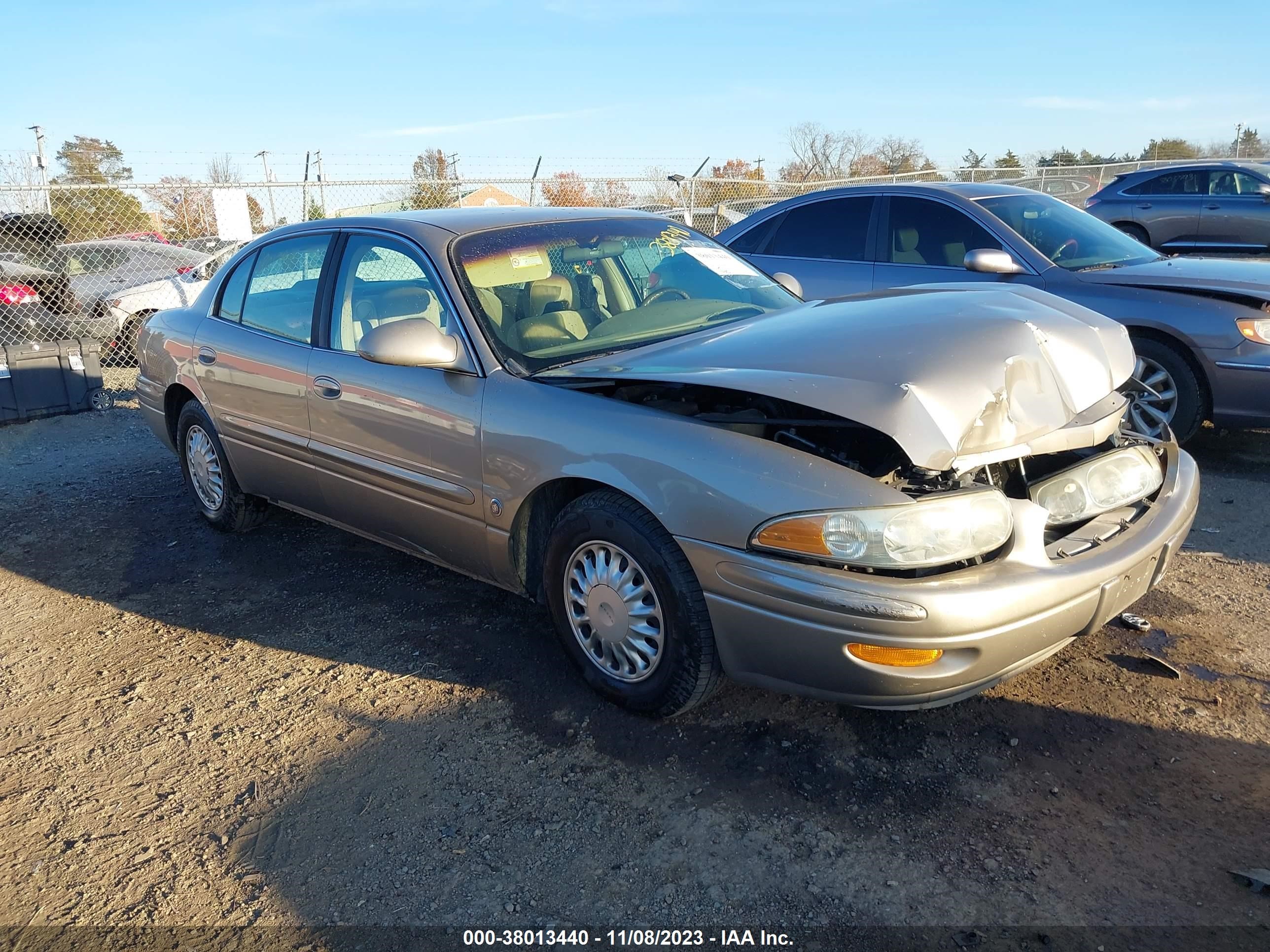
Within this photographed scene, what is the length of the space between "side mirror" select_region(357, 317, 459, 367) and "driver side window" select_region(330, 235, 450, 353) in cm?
32

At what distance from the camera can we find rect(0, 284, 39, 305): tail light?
9.44 metres

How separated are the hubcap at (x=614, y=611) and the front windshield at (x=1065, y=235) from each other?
13.4 ft

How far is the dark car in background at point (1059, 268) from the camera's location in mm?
5387

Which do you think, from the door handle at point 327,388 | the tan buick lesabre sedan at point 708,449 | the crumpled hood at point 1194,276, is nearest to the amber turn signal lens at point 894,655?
the tan buick lesabre sedan at point 708,449

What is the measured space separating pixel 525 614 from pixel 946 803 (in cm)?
191

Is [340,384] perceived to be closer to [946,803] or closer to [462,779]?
[462,779]

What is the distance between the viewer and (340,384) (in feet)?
13.1

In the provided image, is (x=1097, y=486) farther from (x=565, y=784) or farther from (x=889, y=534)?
(x=565, y=784)

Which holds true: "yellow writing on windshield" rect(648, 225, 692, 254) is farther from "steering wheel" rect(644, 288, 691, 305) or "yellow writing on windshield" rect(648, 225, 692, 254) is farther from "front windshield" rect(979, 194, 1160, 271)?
"front windshield" rect(979, 194, 1160, 271)

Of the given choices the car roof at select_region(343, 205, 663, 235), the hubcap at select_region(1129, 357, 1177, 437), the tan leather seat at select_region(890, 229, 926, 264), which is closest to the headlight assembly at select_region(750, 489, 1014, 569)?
the car roof at select_region(343, 205, 663, 235)

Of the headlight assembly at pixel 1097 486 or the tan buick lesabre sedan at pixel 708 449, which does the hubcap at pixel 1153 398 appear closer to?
the tan buick lesabre sedan at pixel 708 449

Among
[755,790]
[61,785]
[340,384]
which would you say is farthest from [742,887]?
[340,384]

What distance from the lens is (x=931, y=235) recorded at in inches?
249

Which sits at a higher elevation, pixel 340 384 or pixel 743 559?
pixel 340 384
